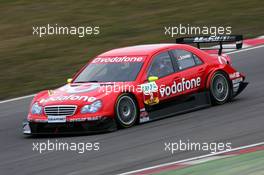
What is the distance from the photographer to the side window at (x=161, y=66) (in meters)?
13.0

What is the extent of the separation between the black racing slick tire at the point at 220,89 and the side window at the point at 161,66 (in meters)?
0.93

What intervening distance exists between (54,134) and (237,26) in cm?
1050

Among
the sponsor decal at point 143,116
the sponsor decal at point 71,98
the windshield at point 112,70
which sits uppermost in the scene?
the windshield at point 112,70

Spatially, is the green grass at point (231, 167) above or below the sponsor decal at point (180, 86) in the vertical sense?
below

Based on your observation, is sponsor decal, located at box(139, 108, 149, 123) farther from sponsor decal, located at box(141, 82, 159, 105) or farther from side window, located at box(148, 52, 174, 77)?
side window, located at box(148, 52, 174, 77)

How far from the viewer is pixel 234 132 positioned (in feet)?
37.4

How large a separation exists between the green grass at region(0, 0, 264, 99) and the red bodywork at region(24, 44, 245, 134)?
4.02 m

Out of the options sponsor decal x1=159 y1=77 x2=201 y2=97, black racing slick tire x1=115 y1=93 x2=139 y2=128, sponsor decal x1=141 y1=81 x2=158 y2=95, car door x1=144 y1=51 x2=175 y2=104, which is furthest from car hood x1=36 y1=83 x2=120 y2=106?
sponsor decal x1=159 y1=77 x2=201 y2=97

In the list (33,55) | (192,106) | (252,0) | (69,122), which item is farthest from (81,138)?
(252,0)

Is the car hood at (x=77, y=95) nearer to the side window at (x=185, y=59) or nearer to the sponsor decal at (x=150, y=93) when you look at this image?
the sponsor decal at (x=150, y=93)

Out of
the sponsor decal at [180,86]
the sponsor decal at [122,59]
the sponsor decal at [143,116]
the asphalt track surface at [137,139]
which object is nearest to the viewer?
the asphalt track surface at [137,139]

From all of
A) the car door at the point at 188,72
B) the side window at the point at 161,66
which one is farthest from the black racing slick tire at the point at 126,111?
the car door at the point at 188,72

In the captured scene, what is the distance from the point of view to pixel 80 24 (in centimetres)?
2280

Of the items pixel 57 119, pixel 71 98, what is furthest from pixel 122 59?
pixel 57 119
